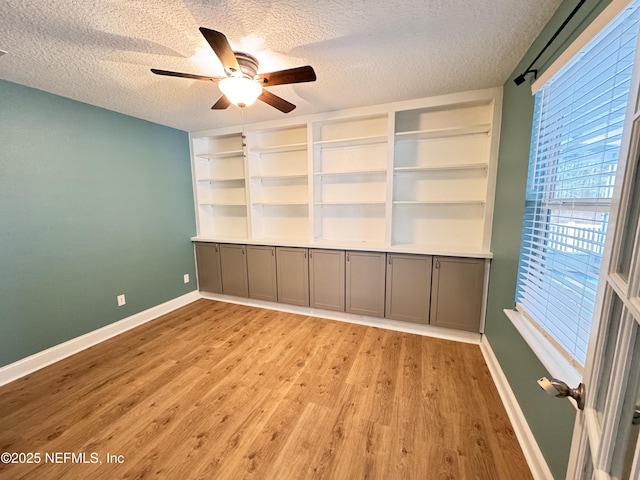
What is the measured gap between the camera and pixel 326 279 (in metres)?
3.16

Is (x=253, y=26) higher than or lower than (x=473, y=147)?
higher

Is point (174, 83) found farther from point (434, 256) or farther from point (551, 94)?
point (434, 256)

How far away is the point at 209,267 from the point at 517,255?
3593mm

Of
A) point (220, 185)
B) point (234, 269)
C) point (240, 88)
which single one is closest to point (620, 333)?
point (240, 88)

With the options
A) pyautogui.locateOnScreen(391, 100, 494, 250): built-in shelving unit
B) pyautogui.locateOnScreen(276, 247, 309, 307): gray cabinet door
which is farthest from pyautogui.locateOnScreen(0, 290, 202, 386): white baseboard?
pyautogui.locateOnScreen(391, 100, 494, 250): built-in shelving unit

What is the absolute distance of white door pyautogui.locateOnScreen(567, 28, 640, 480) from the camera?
509 mm

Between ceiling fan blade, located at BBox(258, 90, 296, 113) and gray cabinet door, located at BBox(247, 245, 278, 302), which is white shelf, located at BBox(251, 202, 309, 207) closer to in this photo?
gray cabinet door, located at BBox(247, 245, 278, 302)

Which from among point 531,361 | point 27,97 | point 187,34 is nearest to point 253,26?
point 187,34

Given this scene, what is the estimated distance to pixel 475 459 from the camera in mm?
1445

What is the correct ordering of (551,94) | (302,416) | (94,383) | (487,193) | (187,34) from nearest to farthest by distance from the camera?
(551,94)
(187,34)
(302,416)
(94,383)
(487,193)

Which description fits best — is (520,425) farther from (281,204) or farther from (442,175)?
(281,204)

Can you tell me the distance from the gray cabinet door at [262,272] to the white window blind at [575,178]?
8.63ft

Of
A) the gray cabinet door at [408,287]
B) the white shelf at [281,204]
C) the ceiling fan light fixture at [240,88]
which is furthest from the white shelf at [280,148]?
the gray cabinet door at [408,287]

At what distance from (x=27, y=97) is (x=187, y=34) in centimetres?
176
